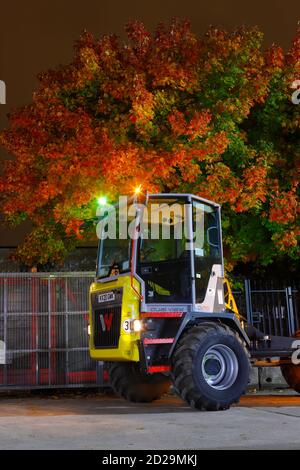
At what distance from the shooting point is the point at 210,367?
1168 centimetres

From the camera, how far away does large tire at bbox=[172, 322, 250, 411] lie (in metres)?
11.1

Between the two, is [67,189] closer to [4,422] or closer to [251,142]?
[251,142]

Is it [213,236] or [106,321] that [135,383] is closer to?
[106,321]

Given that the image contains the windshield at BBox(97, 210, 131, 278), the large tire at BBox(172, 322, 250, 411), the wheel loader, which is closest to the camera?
the large tire at BBox(172, 322, 250, 411)

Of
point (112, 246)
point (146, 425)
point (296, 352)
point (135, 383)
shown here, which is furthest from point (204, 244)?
point (146, 425)

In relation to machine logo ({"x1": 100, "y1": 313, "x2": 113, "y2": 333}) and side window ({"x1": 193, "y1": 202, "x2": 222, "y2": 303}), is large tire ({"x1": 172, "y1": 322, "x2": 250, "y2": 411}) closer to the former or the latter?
side window ({"x1": 193, "y1": 202, "x2": 222, "y2": 303})

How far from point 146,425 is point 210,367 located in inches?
86.4

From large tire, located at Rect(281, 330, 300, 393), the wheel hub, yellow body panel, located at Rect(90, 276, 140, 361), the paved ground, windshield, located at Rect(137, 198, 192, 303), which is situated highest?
windshield, located at Rect(137, 198, 192, 303)

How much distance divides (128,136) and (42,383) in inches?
250

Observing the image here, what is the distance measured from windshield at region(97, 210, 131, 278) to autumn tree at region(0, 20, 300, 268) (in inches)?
142

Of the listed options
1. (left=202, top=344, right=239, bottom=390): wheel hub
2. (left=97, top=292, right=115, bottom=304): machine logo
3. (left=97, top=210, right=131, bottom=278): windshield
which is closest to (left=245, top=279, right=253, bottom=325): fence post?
(left=202, top=344, right=239, bottom=390): wheel hub

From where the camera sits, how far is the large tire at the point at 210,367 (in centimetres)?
1112

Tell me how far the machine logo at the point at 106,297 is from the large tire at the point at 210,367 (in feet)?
4.51
